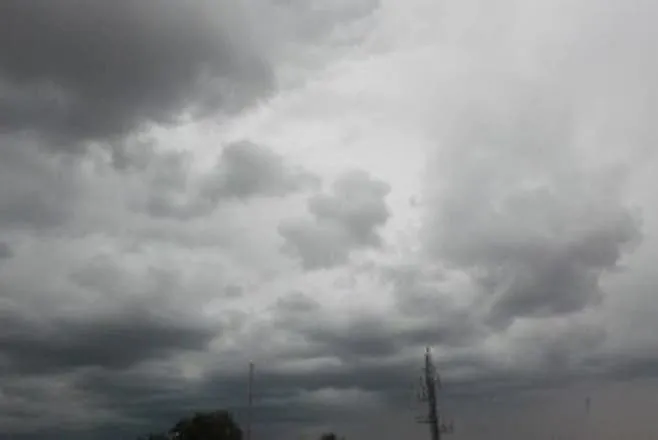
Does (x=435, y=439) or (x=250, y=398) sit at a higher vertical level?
(x=250, y=398)

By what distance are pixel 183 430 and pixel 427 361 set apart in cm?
6400

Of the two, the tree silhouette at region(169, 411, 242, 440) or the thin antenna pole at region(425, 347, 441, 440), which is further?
the tree silhouette at region(169, 411, 242, 440)

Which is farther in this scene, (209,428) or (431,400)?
(209,428)

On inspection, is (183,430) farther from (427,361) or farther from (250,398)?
(427,361)

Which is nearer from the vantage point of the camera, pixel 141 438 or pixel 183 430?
pixel 183 430

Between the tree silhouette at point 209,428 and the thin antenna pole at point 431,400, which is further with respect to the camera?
the tree silhouette at point 209,428

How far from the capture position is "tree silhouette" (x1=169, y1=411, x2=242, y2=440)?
446 feet

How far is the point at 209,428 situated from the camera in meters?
137

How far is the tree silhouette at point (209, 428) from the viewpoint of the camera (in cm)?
13588

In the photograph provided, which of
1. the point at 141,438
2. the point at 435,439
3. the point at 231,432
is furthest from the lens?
the point at 141,438

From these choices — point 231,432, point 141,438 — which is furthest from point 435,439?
point 141,438

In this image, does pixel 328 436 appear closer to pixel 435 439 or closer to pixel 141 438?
pixel 141 438

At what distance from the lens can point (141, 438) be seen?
16162 cm

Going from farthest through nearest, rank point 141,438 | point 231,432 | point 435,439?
point 141,438, point 231,432, point 435,439
